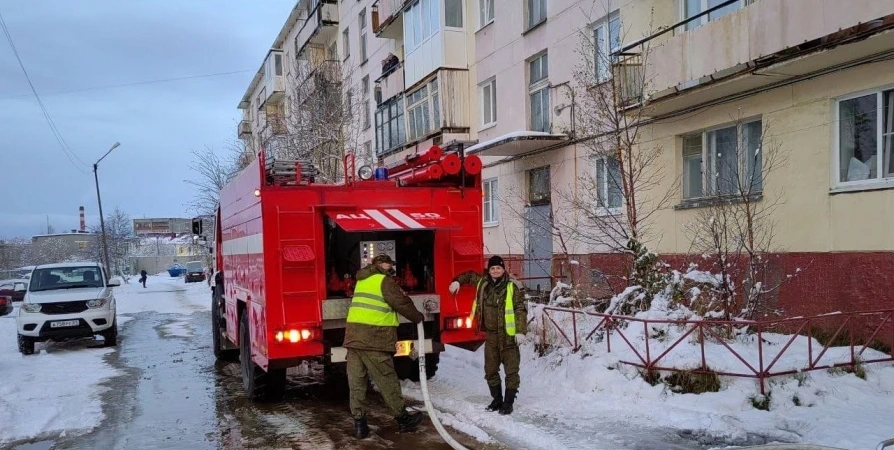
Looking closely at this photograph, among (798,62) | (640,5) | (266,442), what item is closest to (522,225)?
(640,5)

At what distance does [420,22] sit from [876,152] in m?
14.9

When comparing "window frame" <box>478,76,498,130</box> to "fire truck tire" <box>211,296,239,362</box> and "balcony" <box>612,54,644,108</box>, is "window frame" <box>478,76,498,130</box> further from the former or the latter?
"fire truck tire" <box>211,296,239,362</box>

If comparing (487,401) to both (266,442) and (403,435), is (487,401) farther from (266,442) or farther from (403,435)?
(266,442)

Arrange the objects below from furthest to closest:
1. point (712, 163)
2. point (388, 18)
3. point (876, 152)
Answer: point (388, 18) < point (712, 163) < point (876, 152)

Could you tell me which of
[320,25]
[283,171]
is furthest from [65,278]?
[320,25]

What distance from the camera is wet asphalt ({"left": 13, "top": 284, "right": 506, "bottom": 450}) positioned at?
629cm

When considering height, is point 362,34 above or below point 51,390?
above

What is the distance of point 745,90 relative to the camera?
10.1m

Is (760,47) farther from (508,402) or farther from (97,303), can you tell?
(97,303)

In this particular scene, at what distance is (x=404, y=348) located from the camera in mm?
7094

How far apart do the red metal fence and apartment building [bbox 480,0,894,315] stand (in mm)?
459

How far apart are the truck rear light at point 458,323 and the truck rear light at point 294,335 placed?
154 centimetres

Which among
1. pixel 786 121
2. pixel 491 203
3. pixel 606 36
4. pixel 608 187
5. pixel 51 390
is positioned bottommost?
pixel 51 390

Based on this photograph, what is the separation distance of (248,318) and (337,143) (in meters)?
14.7
